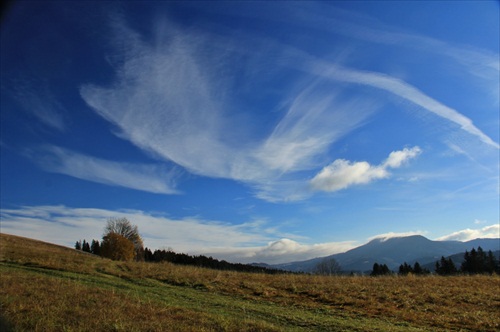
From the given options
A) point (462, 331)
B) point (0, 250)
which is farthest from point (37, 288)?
point (0, 250)

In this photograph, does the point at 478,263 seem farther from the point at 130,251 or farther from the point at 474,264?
the point at 130,251

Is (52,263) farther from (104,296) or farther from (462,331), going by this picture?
(462,331)

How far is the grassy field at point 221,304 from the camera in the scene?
10492mm

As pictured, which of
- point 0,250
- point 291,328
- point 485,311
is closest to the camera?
point 291,328

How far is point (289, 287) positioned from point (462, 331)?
11.9m

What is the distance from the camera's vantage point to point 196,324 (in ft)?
35.5

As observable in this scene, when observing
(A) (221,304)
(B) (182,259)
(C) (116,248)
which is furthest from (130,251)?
(A) (221,304)

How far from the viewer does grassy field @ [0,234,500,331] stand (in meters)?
10.5

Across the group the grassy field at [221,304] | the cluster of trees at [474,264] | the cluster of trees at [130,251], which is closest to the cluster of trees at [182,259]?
the cluster of trees at [130,251]

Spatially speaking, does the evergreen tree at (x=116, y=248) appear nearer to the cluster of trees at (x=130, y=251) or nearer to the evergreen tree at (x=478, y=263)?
the cluster of trees at (x=130, y=251)

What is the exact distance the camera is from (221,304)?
16.8m

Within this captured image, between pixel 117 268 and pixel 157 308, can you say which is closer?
pixel 157 308

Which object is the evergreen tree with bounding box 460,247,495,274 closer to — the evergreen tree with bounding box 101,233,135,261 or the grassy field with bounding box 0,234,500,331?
the grassy field with bounding box 0,234,500,331

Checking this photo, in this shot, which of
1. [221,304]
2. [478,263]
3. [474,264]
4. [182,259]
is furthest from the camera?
Answer: [182,259]
